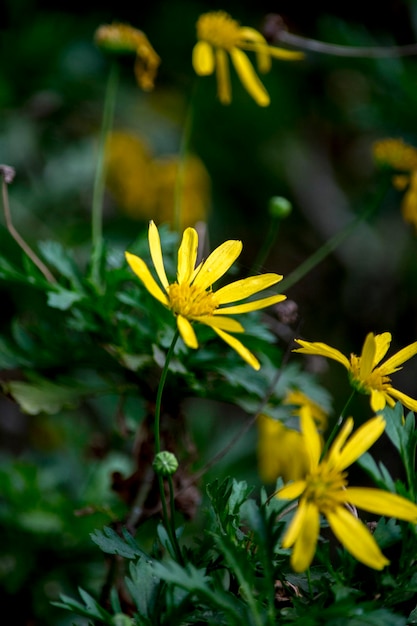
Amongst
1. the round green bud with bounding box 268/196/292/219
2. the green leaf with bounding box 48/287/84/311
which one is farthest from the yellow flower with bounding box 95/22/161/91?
the green leaf with bounding box 48/287/84/311

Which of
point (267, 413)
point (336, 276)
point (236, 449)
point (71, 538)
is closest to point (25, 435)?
point (236, 449)

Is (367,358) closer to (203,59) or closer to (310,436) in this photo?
(310,436)

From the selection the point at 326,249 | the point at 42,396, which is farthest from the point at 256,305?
the point at 326,249

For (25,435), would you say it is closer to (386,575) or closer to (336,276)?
(336,276)

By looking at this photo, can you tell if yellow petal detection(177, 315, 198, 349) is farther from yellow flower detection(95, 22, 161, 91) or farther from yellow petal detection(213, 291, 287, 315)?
yellow flower detection(95, 22, 161, 91)

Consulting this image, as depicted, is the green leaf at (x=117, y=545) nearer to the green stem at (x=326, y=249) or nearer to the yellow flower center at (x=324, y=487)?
the yellow flower center at (x=324, y=487)
